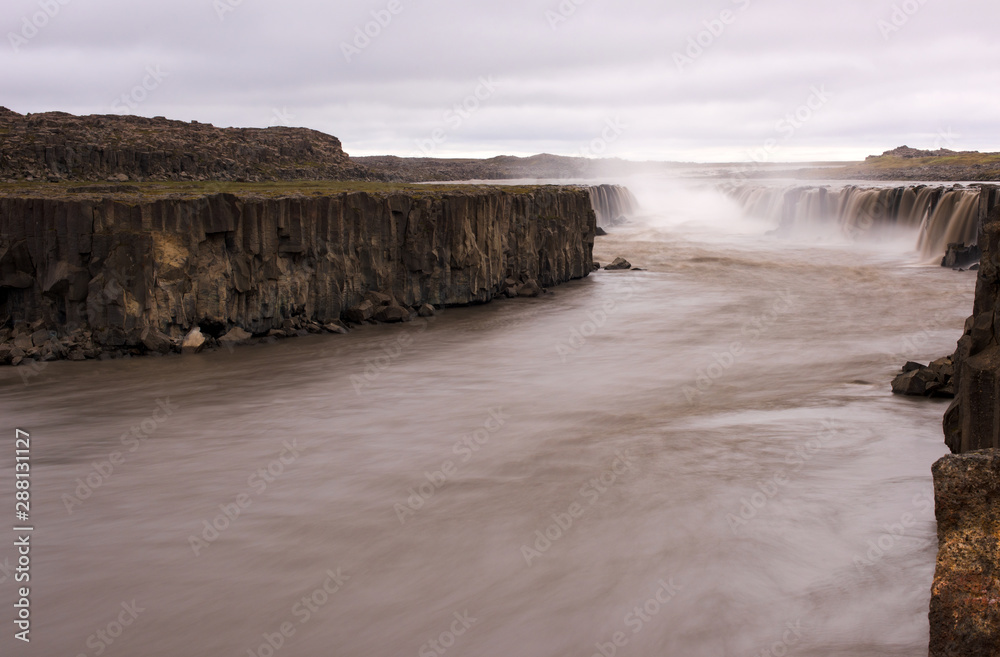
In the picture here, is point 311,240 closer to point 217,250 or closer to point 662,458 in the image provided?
point 217,250

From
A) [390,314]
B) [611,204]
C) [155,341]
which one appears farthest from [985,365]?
[611,204]

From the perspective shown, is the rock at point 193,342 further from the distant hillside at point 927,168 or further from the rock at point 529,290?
the distant hillside at point 927,168

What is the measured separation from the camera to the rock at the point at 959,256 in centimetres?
3212

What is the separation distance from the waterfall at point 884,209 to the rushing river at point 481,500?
18528 millimetres

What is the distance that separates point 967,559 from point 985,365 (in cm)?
310

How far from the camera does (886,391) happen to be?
14.4 m

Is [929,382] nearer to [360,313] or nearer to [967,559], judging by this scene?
[967,559]

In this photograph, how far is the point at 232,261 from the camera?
62.1ft

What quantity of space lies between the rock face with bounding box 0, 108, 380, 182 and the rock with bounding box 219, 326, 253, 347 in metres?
13.3

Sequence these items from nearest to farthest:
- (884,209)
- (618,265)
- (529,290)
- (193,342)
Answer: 1. (193,342)
2. (529,290)
3. (618,265)
4. (884,209)

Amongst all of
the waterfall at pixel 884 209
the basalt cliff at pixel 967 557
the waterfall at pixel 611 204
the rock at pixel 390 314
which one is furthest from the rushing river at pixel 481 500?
the waterfall at pixel 611 204

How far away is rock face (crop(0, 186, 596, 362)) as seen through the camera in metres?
17.2

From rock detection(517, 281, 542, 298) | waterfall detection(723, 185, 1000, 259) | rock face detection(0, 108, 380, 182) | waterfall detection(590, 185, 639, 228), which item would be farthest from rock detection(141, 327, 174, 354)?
waterfall detection(590, 185, 639, 228)

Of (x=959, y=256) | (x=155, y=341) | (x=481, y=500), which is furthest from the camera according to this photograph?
(x=959, y=256)
